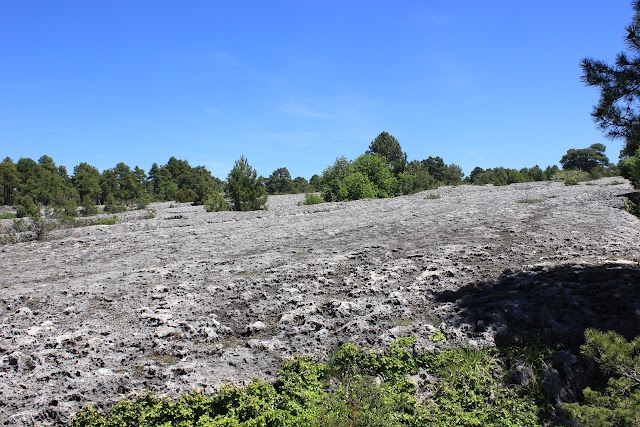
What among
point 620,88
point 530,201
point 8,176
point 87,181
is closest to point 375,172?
point 530,201

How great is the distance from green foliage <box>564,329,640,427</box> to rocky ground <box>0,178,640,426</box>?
1.00m

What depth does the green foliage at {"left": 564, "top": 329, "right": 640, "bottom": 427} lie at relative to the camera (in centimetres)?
368

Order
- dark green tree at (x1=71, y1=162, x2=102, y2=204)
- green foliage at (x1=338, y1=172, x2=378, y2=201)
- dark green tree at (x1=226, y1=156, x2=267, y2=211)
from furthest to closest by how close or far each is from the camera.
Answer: dark green tree at (x1=71, y1=162, x2=102, y2=204), green foliage at (x1=338, y1=172, x2=378, y2=201), dark green tree at (x1=226, y1=156, x2=267, y2=211)

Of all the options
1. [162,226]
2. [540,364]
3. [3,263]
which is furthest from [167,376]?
[162,226]

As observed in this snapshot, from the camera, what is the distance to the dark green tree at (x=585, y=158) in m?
80.9

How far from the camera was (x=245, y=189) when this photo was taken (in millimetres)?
28891

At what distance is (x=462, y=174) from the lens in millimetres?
95250

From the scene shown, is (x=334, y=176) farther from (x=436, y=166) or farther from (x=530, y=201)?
(x=436, y=166)

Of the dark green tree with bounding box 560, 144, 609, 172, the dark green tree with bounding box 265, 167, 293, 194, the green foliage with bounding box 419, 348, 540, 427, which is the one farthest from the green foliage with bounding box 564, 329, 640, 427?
the dark green tree with bounding box 265, 167, 293, 194

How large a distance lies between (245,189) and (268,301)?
2255 centimetres

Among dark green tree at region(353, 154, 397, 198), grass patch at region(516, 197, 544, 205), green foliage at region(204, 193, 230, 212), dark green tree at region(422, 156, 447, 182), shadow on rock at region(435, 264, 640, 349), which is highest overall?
dark green tree at region(422, 156, 447, 182)

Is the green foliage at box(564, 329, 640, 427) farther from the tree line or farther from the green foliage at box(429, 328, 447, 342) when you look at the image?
the tree line

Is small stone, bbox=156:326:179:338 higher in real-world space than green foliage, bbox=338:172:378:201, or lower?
lower

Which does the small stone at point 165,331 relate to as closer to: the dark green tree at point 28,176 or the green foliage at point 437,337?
the green foliage at point 437,337
